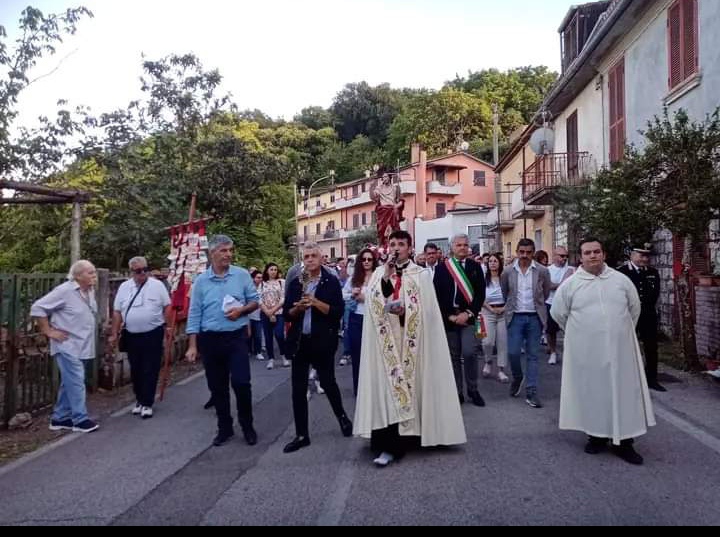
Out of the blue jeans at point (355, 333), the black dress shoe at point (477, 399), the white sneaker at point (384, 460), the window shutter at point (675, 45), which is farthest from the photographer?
the window shutter at point (675, 45)

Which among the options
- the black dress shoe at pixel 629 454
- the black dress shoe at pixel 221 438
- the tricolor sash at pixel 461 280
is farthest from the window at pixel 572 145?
the black dress shoe at pixel 221 438

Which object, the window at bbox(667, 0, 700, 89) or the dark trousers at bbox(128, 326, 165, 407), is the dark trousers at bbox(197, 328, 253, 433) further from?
the window at bbox(667, 0, 700, 89)

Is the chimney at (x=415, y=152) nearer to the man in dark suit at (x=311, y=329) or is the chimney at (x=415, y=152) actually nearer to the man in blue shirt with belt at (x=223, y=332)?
the man in blue shirt with belt at (x=223, y=332)

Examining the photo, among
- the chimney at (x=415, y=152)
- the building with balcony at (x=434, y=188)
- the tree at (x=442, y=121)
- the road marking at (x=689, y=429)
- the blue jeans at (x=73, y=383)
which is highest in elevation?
the tree at (x=442, y=121)

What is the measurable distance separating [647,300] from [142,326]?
239 inches

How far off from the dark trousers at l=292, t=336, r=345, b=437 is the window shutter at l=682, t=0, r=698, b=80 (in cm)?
969

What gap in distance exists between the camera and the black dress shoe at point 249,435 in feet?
21.4

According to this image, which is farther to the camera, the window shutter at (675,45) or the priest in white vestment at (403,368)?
the window shutter at (675,45)

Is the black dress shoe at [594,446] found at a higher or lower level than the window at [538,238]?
lower

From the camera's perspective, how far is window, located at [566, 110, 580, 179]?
2059 cm

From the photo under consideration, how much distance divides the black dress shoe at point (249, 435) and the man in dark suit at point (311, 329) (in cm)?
46

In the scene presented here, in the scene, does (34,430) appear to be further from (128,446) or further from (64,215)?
(64,215)

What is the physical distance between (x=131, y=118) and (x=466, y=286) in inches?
450
